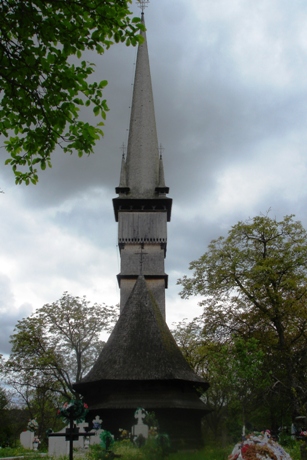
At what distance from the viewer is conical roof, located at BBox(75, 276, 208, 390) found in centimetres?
1791

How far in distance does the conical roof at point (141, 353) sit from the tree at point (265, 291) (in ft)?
10.8

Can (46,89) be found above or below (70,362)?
above

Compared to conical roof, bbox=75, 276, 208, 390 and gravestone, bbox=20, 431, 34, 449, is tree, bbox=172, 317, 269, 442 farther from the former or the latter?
gravestone, bbox=20, 431, 34, 449

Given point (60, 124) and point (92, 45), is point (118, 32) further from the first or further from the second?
point (60, 124)

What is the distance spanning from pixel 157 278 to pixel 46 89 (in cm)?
2480

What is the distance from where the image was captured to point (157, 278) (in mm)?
31922

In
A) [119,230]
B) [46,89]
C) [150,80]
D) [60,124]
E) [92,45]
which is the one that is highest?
[150,80]

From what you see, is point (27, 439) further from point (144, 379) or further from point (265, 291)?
point (265, 291)

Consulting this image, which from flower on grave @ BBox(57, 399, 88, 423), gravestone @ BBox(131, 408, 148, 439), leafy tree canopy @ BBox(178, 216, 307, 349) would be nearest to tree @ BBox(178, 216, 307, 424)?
leafy tree canopy @ BBox(178, 216, 307, 349)

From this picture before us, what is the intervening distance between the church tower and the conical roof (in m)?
8.97

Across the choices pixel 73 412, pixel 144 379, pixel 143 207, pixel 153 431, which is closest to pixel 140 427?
pixel 153 431

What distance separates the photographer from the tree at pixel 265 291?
2103cm

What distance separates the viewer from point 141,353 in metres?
18.9

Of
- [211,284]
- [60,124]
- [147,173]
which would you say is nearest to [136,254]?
[147,173]
